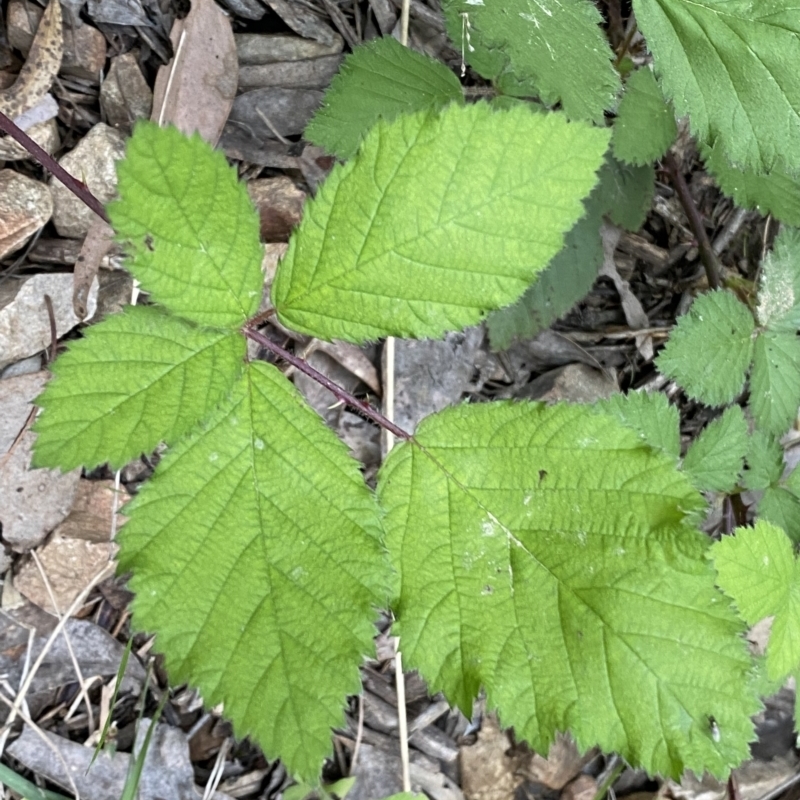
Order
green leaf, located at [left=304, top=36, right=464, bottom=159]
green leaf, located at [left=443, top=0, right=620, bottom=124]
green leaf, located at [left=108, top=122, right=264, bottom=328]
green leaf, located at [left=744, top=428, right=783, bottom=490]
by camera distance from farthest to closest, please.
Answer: green leaf, located at [left=744, top=428, right=783, bottom=490] < green leaf, located at [left=304, top=36, right=464, bottom=159] < green leaf, located at [left=443, top=0, right=620, bottom=124] < green leaf, located at [left=108, top=122, right=264, bottom=328]

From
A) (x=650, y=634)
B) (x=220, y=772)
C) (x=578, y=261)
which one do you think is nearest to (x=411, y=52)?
(x=578, y=261)

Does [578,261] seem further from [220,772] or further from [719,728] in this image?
[220,772]

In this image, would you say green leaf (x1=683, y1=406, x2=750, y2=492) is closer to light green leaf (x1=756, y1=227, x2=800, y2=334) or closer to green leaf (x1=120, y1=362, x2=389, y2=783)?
light green leaf (x1=756, y1=227, x2=800, y2=334)

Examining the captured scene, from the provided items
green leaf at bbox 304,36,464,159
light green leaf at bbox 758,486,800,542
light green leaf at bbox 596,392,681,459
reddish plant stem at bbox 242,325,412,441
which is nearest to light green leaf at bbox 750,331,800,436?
light green leaf at bbox 758,486,800,542

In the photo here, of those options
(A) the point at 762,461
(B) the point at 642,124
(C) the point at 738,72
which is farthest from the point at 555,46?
(A) the point at 762,461

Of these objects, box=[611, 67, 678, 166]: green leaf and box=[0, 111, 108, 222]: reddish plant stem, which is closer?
box=[0, 111, 108, 222]: reddish plant stem

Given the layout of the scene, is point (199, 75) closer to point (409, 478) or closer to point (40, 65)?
point (40, 65)

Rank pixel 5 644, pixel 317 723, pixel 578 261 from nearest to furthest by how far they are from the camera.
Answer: pixel 317 723 → pixel 5 644 → pixel 578 261
